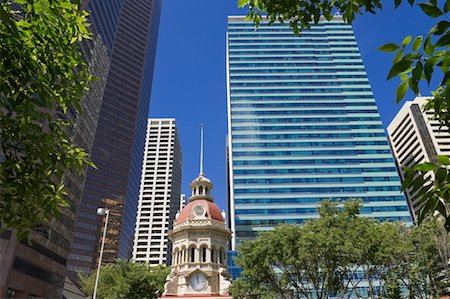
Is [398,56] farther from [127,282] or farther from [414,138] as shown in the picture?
[414,138]

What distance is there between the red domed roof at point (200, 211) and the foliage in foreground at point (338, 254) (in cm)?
1393

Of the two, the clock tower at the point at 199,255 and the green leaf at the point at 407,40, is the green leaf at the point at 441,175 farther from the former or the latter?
the clock tower at the point at 199,255

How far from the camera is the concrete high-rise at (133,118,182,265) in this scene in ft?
454

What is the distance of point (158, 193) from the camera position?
15575cm

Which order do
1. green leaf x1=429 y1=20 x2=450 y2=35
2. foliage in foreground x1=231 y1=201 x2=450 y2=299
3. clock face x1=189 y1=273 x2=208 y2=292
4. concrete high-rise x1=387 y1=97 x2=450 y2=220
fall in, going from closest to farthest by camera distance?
1. green leaf x1=429 y1=20 x2=450 y2=35
2. foliage in foreground x1=231 y1=201 x2=450 y2=299
3. clock face x1=189 y1=273 x2=208 y2=292
4. concrete high-rise x1=387 y1=97 x2=450 y2=220

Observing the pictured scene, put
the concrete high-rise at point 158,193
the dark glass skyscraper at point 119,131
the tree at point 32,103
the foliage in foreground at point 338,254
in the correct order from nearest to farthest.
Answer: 1. the tree at point 32,103
2. the foliage in foreground at point 338,254
3. the dark glass skyscraper at point 119,131
4. the concrete high-rise at point 158,193

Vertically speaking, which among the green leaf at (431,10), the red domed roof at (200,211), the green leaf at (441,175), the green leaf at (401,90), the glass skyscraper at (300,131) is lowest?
the green leaf at (441,175)

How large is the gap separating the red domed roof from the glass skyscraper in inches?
1381

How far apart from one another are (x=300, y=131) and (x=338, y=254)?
228 feet

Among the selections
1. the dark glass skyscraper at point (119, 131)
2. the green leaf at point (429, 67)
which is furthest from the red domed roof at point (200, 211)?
the dark glass skyscraper at point (119, 131)

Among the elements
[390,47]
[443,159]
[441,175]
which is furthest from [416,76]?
[441,175]

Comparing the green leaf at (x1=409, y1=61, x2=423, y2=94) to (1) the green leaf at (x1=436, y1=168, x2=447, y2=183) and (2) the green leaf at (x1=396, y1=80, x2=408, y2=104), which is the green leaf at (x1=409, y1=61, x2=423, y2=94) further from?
(1) the green leaf at (x1=436, y1=168, x2=447, y2=183)

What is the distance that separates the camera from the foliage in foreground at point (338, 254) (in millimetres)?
25125

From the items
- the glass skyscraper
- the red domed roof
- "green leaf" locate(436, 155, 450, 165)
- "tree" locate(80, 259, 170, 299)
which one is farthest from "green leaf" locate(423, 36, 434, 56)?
the glass skyscraper
